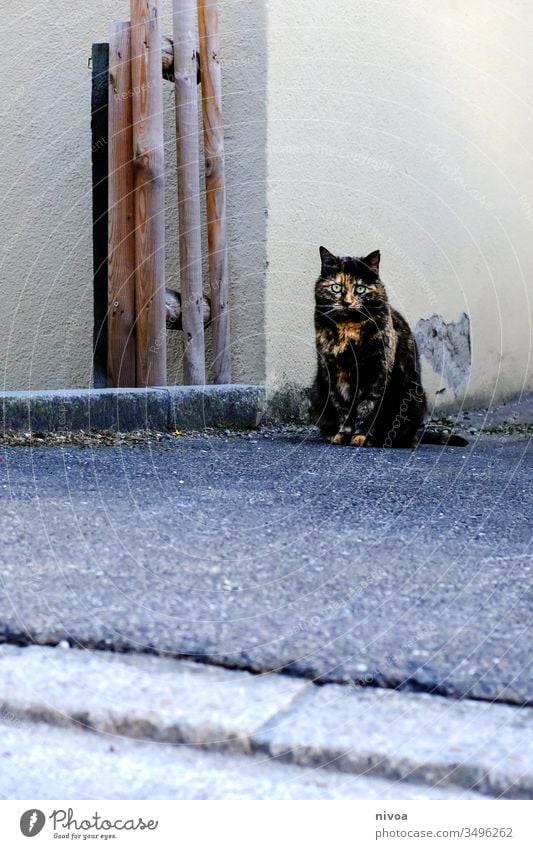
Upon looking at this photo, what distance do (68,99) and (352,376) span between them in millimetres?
1664

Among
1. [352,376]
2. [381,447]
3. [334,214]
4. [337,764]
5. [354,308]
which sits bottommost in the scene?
[337,764]

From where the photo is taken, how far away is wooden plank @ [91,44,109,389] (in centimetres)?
383

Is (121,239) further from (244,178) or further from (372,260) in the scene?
(372,260)

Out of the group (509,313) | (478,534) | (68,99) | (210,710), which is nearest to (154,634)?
(210,710)

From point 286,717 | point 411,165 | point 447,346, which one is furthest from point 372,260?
point 286,717

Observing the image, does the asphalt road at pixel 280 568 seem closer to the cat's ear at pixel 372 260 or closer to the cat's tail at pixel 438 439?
the cat's tail at pixel 438 439

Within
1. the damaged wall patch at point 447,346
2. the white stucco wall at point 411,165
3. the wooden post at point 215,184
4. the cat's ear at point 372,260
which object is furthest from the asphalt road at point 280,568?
the damaged wall patch at point 447,346

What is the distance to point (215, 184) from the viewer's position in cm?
395

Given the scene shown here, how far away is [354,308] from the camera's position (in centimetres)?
359

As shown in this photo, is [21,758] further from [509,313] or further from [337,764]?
[509,313]

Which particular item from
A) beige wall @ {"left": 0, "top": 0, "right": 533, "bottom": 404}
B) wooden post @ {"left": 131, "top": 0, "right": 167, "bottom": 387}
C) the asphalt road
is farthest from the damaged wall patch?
the asphalt road

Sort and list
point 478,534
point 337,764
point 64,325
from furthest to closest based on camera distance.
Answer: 1. point 64,325
2. point 478,534
3. point 337,764

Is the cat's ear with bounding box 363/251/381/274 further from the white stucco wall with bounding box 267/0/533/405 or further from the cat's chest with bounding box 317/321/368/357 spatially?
the white stucco wall with bounding box 267/0/533/405

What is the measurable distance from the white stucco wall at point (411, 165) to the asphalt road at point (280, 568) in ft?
4.75
